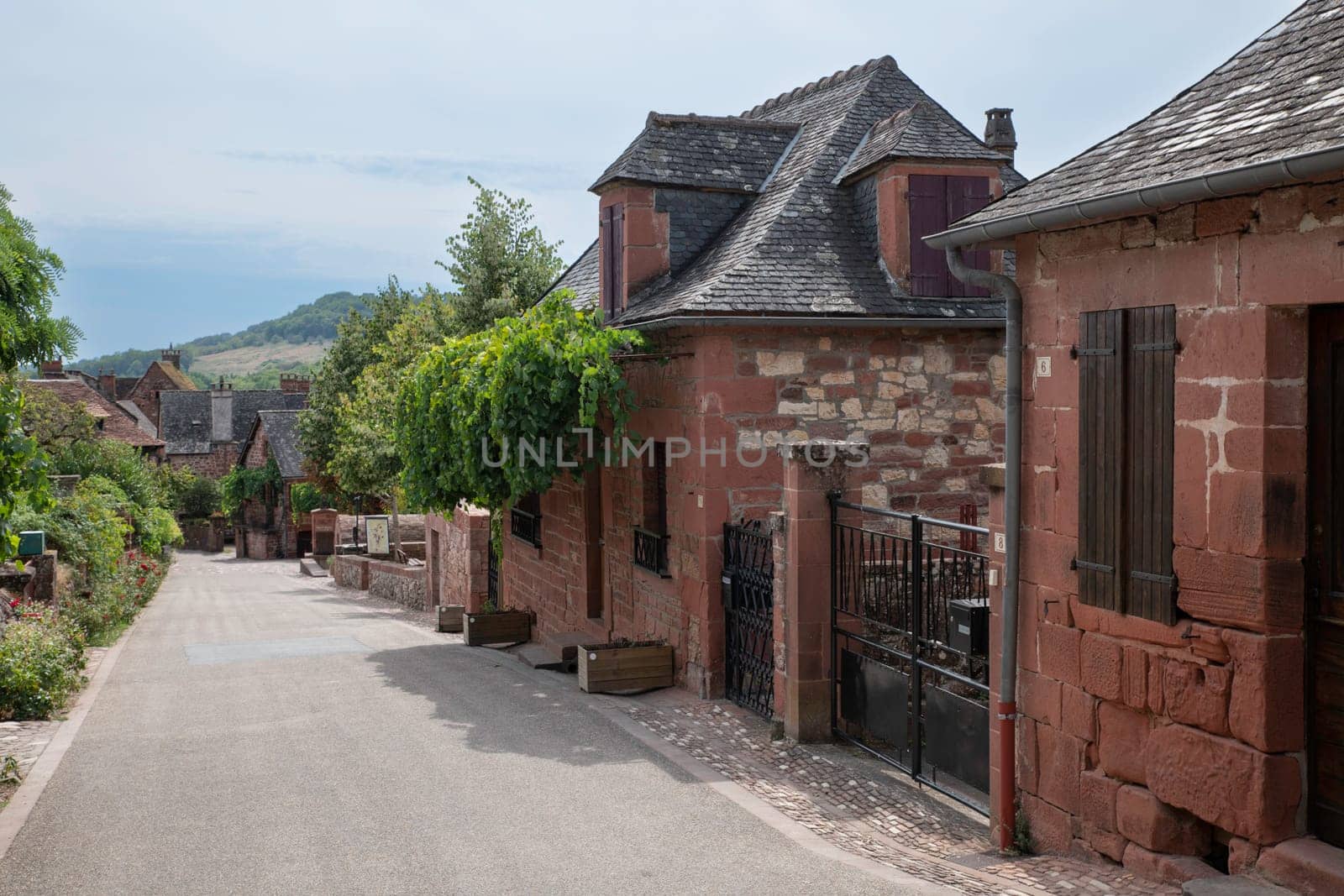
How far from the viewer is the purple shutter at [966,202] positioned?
1179 cm

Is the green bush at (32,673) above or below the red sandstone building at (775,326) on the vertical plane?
below

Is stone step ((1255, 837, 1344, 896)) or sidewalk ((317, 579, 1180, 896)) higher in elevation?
stone step ((1255, 837, 1344, 896))

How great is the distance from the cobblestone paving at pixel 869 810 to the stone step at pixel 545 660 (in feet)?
10.2

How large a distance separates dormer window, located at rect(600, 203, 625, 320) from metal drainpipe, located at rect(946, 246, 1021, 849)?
271 inches

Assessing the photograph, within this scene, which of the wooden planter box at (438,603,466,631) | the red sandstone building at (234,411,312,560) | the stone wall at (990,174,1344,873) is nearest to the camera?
the stone wall at (990,174,1344,873)

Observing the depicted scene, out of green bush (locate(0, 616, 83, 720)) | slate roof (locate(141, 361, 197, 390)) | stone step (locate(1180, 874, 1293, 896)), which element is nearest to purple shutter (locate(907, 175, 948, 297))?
stone step (locate(1180, 874, 1293, 896))

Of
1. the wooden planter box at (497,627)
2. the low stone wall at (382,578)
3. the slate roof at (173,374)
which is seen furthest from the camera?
the slate roof at (173,374)

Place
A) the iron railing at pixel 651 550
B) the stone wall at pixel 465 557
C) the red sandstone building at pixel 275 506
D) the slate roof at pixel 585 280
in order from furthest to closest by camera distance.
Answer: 1. the red sandstone building at pixel 275 506
2. the stone wall at pixel 465 557
3. the slate roof at pixel 585 280
4. the iron railing at pixel 651 550

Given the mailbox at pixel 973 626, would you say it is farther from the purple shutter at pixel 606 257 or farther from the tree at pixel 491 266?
the tree at pixel 491 266

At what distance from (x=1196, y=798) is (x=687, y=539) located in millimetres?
6384

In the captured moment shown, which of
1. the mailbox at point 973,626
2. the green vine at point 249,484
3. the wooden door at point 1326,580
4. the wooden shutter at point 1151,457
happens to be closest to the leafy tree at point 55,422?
the green vine at point 249,484

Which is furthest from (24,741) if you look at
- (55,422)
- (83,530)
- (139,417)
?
(139,417)

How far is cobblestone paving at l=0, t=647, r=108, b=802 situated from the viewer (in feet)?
29.7

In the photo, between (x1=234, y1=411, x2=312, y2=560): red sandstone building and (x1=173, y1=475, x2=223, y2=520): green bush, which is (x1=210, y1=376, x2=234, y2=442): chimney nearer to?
(x1=173, y1=475, x2=223, y2=520): green bush
